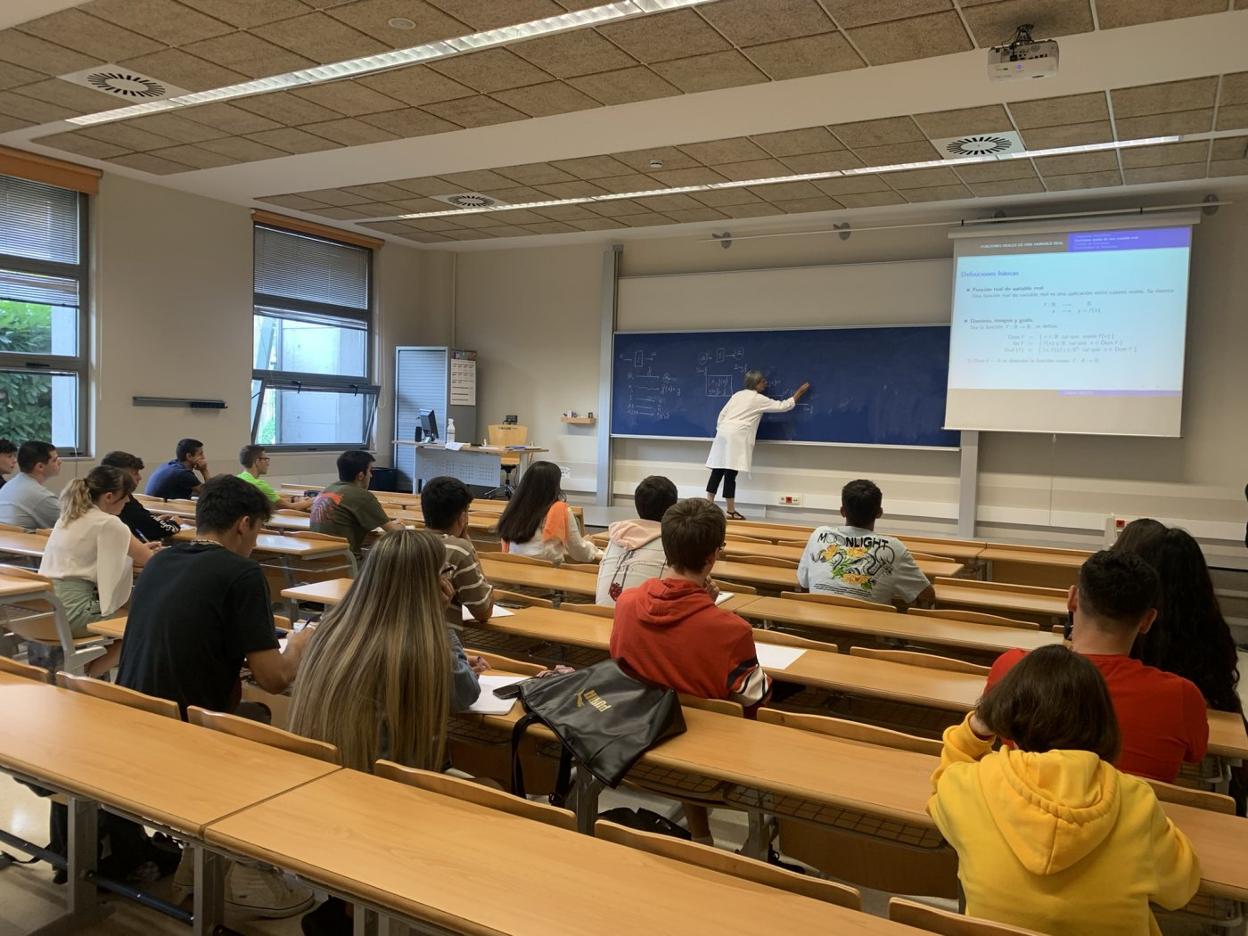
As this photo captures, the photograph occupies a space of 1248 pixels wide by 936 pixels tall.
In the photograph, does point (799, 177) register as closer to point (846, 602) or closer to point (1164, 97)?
point (1164, 97)

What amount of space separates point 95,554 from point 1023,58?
5.01m

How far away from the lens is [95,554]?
3766mm

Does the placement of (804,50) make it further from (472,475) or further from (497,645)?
(472,475)

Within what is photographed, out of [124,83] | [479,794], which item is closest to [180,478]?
[124,83]

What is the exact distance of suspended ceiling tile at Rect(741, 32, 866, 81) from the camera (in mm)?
4852

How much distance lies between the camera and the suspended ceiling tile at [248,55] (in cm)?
510

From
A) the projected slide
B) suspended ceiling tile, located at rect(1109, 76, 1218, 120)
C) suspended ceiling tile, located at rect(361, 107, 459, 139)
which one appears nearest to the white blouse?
suspended ceiling tile, located at rect(361, 107, 459, 139)

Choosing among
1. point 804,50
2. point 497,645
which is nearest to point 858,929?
point 497,645

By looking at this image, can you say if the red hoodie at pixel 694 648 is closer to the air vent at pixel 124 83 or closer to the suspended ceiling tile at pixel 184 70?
the suspended ceiling tile at pixel 184 70

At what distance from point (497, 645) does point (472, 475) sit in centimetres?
716

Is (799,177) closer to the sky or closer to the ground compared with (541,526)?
closer to the sky

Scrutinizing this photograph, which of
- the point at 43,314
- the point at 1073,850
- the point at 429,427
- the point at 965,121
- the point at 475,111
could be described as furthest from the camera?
the point at 429,427

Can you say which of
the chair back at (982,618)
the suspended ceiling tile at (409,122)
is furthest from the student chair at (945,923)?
the suspended ceiling tile at (409,122)

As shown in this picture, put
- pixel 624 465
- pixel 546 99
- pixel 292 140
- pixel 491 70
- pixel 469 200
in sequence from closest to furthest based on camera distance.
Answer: pixel 491 70, pixel 546 99, pixel 292 140, pixel 469 200, pixel 624 465
